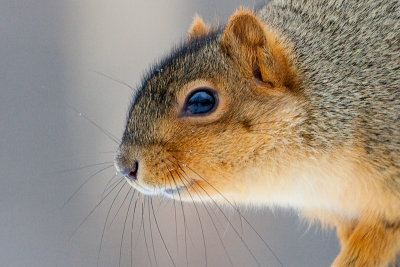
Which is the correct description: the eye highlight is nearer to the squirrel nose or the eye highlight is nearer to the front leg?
the squirrel nose

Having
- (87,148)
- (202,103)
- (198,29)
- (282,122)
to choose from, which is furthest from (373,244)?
(87,148)

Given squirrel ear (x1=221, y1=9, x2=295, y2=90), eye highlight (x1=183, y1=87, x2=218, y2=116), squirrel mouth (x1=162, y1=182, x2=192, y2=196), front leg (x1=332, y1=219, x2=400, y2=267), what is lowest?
front leg (x1=332, y1=219, x2=400, y2=267)

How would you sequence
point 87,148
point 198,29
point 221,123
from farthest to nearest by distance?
point 87,148, point 198,29, point 221,123

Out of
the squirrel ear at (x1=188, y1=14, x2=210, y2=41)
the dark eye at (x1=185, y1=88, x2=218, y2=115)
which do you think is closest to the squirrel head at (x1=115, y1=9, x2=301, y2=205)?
the dark eye at (x1=185, y1=88, x2=218, y2=115)

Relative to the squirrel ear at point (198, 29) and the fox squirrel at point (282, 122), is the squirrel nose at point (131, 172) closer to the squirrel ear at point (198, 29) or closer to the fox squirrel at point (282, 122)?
the fox squirrel at point (282, 122)

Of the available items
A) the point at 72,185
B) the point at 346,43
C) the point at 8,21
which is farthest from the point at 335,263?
the point at 8,21

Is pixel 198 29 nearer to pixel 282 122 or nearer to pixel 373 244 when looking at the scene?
pixel 282 122

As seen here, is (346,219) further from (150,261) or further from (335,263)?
(150,261)
